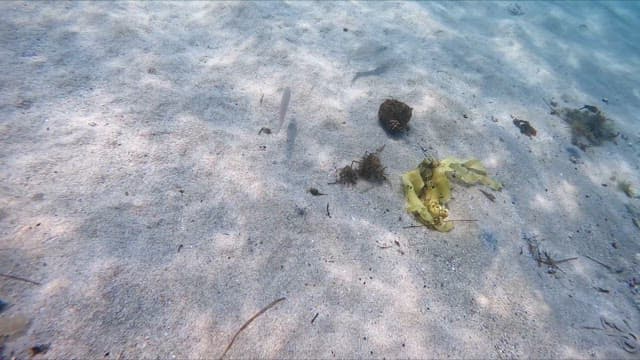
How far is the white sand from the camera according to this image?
3062mm

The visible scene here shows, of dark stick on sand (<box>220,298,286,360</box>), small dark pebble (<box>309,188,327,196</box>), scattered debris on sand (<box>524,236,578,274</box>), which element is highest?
small dark pebble (<box>309,188,327,196</box>)

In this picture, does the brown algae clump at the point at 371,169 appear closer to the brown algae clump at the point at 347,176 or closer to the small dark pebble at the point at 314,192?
the brown algae clump at the point at 347,176

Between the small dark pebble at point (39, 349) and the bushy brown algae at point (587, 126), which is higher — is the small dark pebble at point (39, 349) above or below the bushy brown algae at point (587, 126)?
above

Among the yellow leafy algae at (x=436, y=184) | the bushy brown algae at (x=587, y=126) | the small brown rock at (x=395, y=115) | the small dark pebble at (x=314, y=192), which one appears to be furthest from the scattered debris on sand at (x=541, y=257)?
the bushy brown algae at (x=587, y=126)

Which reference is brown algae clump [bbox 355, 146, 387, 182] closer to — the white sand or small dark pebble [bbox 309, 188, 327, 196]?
the white sand

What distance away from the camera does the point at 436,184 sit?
464cm

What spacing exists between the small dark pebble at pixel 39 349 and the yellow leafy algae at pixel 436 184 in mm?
3773

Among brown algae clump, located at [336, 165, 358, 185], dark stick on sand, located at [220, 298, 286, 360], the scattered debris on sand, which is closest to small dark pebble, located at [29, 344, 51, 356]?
dark stick on sand, located at [220, 298, 286, 360]

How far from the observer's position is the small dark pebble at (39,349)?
8.31ft

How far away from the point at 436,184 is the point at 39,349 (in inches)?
173

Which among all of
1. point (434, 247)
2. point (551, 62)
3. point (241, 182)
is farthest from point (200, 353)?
point (551, 62)

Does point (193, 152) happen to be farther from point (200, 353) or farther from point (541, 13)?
point (541, 13)

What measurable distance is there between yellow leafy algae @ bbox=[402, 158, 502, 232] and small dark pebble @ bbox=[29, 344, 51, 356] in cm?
377

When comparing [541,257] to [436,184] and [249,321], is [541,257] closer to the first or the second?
[436,184]
